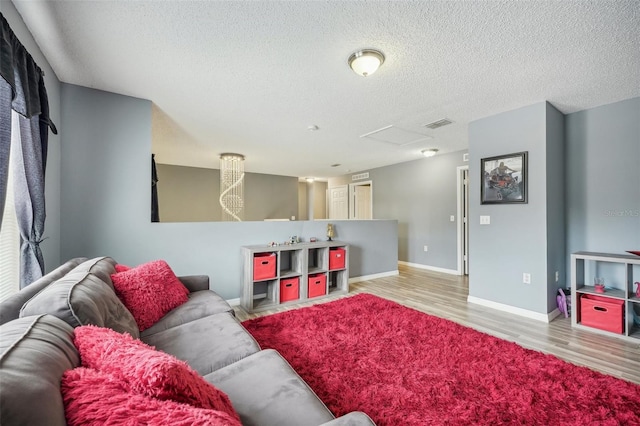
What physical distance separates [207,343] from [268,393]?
619 mm

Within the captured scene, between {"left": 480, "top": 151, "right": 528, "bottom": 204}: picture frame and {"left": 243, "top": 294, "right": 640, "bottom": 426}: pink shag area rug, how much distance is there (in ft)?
5.39

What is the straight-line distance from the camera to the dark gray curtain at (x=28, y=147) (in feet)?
5.00

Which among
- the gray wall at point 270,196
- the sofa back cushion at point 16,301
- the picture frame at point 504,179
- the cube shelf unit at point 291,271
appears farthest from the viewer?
the gray wall at point 270,196

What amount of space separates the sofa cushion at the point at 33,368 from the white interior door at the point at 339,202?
744cm

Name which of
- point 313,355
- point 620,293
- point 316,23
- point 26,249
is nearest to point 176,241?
point 26,249

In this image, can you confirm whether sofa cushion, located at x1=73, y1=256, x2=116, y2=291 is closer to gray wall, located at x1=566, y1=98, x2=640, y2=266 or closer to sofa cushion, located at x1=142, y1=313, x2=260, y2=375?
sofa cushion, located at x1=142, y1=313, x2=260, y2=375

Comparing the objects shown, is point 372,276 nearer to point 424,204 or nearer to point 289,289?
point 289,289

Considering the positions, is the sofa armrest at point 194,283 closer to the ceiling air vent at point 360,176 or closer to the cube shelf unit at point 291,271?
the cube shelf unit at point 291,271

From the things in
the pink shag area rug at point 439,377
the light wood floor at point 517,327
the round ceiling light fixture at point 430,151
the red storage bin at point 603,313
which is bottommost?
the light wood floor at point 517,327

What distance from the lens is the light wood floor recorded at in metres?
2.11

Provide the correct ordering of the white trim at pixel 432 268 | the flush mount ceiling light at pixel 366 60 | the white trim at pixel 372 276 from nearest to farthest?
1. the flush mount ceiling light at pixel 366 60
2. the white trim at pixel 372 276
3. the white trim at pixel 432 268

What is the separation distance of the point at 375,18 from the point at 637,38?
191 cm

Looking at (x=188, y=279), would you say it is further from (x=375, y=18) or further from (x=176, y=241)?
(x=375, y=18)

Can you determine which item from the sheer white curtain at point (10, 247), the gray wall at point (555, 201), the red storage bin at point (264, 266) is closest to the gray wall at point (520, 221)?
the gray wall at point (555, 201)
